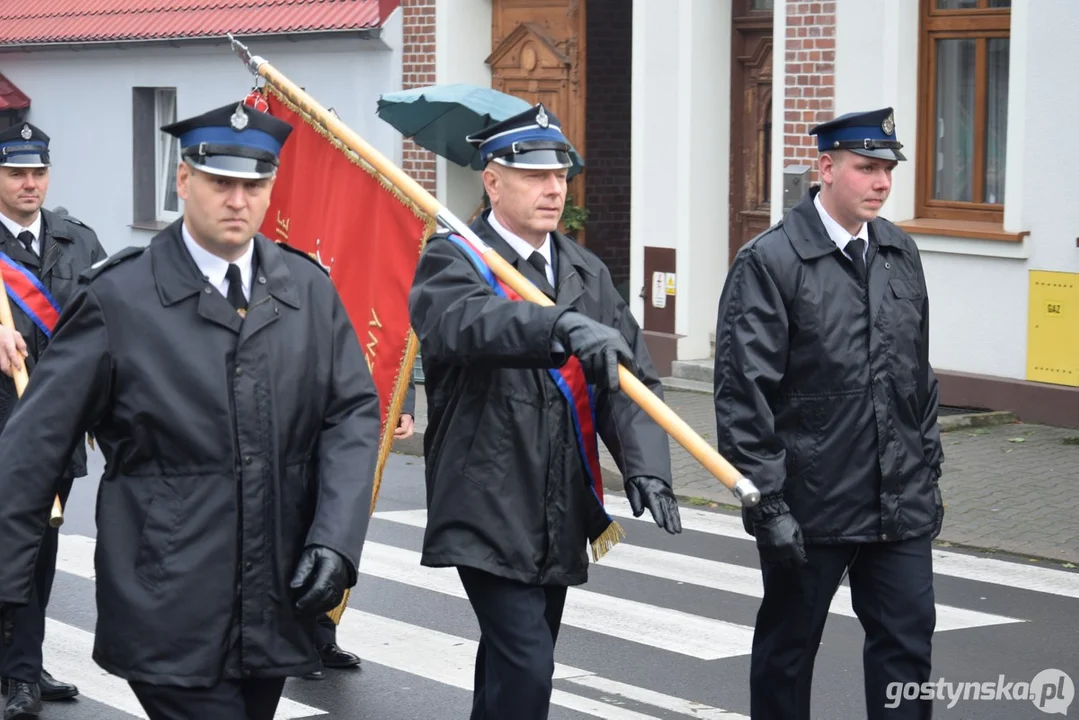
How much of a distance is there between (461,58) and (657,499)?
1321cm

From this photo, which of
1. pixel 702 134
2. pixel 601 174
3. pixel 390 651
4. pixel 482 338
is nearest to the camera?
pixel 482 338

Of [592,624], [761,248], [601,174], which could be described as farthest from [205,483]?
[601,174]

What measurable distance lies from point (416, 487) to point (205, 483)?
753cm

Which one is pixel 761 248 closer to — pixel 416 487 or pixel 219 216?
pixel 219 216

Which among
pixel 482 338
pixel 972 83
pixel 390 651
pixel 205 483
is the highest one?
pixel 972 83

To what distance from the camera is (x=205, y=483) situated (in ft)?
13.4

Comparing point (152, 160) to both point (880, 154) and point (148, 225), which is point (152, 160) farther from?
point (880, 154)

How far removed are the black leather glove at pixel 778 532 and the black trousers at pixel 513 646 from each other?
641 millimetres

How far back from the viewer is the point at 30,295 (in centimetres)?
712

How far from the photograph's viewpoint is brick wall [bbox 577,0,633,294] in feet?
56.9

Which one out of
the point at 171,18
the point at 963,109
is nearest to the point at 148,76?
the point at 171,18

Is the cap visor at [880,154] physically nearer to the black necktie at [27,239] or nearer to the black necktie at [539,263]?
the black necktie at [539,263]

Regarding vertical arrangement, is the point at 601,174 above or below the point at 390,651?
above

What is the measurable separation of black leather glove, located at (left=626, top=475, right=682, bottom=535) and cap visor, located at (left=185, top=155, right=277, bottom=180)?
144 cm
